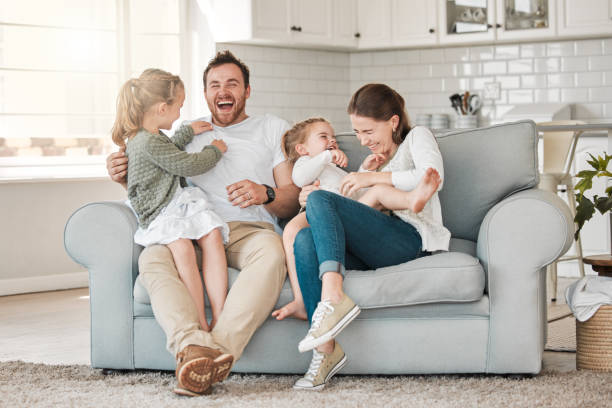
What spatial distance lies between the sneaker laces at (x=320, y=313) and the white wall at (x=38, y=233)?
3.07 metres

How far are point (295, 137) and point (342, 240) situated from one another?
65 cm

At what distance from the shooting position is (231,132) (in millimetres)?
3248

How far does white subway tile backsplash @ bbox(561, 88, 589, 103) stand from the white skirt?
368cm

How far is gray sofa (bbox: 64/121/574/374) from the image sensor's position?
102 inches

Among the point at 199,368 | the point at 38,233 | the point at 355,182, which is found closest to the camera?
the point at 199,368

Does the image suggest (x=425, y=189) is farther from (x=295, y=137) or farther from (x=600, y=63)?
(x=600, y=63)

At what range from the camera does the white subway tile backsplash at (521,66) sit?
19.4ft

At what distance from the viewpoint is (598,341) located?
2.80 meters

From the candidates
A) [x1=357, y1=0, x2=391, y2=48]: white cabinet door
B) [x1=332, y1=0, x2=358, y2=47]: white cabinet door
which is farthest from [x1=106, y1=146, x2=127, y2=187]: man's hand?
[x1=357, y1=0, x2=391, y2=48]: white cabinet door

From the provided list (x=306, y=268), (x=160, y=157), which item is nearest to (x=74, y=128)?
(x=160, y=157)

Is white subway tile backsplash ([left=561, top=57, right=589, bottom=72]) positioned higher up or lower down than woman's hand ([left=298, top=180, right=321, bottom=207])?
higher up

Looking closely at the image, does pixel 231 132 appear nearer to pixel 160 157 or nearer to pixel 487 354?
pixel 160 157

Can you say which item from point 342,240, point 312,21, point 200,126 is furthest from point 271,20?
Answer: point 342,240

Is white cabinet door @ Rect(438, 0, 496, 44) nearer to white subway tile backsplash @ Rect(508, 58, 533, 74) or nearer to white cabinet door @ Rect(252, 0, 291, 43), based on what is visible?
white subway tile backsplash @ Rect(508, 58, 533, 74)
